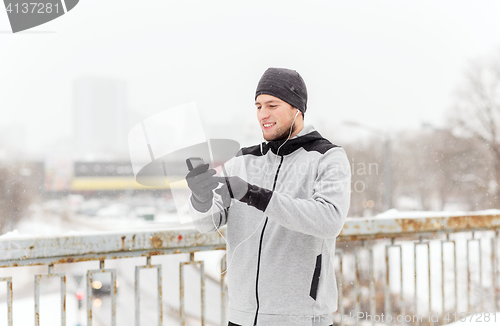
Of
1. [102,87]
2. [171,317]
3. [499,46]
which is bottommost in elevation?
[171,317]

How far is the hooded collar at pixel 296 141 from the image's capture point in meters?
1.69

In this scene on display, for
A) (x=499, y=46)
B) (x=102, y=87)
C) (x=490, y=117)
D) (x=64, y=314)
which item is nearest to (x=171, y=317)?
(x=102, y=87)

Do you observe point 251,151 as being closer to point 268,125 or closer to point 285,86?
point 268,125

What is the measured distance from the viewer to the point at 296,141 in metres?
1.69

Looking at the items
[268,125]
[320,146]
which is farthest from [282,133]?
[320,146]

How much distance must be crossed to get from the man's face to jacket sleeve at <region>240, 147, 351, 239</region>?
276 mm

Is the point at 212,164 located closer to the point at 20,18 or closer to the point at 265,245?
the point at 265,245

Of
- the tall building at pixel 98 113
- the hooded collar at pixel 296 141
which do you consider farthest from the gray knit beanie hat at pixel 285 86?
the tall building at pixel 98 113

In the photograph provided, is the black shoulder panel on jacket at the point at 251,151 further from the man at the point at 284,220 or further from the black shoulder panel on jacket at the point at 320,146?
the black shoulder panel on jacket at the point at 320,146

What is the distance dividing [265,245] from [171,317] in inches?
A: 669

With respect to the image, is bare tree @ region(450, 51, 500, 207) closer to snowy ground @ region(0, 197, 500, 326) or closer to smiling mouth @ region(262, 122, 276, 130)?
snowy ground @ region(0, 197, 500, 326)

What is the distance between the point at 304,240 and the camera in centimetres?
159

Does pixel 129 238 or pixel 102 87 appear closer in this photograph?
pixel 129 238

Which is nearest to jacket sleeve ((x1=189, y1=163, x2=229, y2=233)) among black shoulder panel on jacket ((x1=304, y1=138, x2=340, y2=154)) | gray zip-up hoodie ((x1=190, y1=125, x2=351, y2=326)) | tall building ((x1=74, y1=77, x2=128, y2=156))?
gray zip-up hoodie ((x1=190, y1=125, x2=351, y2=326))
